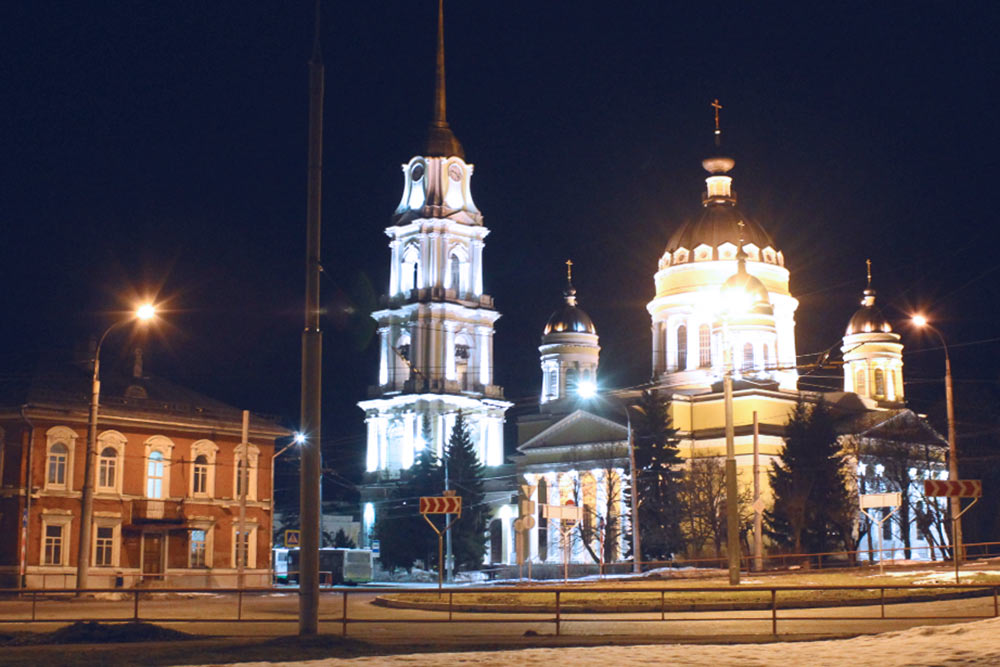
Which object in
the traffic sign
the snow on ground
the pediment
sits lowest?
the snow on ground

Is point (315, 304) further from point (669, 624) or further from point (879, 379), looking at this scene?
point (879, 379)

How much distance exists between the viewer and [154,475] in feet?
181

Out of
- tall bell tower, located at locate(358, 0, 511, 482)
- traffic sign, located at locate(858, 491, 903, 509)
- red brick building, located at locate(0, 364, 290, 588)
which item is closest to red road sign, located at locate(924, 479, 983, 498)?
traffic sign, located at locate(858, 491, 903, 509)

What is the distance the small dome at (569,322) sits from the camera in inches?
4220

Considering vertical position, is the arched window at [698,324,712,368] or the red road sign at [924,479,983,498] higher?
the arched window at [698,324,712,368]

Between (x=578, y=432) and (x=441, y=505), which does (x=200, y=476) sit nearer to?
(x=441, y=505)

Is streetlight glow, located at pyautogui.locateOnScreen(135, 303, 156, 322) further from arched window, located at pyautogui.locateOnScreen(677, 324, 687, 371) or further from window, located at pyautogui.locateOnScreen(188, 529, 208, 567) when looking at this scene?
arched window, located at pyautogui.locateOnScreen(677, 324, 687, 371)

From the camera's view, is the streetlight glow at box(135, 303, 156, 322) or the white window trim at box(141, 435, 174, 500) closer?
the streetlight glow at box(135, 303, 156, 322)

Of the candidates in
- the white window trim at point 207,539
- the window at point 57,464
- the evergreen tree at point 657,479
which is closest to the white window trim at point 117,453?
the window at point 57,464

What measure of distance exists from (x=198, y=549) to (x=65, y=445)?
23.2 feet

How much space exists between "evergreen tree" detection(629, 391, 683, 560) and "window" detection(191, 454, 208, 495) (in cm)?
2696

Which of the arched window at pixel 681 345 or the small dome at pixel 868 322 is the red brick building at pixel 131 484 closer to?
the arched window at pixel 681 345

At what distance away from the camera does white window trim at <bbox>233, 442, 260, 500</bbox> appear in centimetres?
5747

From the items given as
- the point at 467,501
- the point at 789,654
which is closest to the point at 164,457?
the point at 467,501
